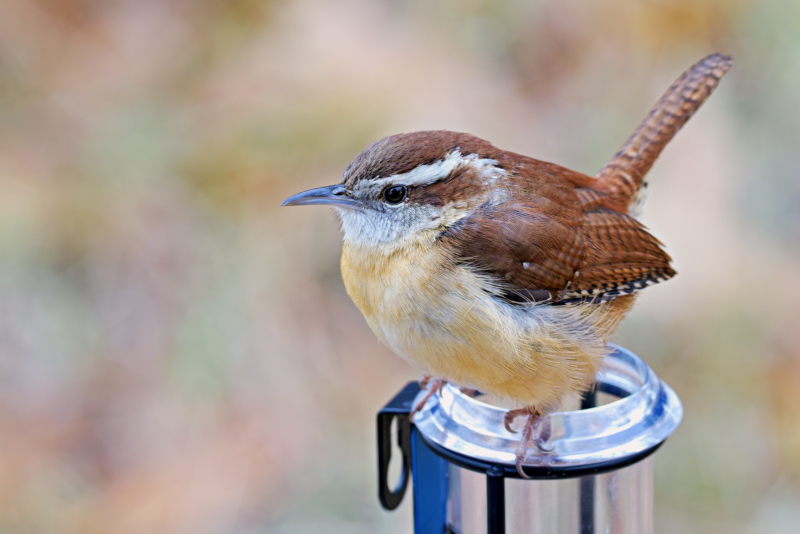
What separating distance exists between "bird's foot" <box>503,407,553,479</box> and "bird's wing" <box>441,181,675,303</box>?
1.15ft

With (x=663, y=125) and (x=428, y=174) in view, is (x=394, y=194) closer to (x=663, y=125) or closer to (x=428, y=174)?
(x=428, y=174)

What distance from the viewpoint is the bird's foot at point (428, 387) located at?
2.55 metres

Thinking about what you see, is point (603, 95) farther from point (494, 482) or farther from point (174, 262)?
point (494, 482)

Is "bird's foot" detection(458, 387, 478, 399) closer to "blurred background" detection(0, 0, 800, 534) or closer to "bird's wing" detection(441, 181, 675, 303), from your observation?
"bird's wing" detection(441, 181, 675, 303)

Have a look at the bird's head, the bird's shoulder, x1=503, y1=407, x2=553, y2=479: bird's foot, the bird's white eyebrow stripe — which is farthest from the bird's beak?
x1=503, y1=407, x2=553, y2=479: bird's foot

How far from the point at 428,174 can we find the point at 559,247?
48 centimetres

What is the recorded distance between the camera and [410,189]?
2434mm

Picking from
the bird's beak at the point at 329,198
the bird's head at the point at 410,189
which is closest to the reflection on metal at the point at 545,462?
the bird's head at the point at 410,189

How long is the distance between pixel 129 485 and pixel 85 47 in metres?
2.58

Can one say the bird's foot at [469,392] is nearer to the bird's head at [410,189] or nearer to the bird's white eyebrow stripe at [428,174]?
the bird's head at [410,189]

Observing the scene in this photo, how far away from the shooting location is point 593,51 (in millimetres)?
4766

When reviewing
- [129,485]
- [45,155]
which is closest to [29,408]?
[129,485]

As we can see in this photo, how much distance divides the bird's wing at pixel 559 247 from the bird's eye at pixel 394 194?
0.60ft

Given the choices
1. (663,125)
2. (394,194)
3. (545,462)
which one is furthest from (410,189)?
(663,125)
